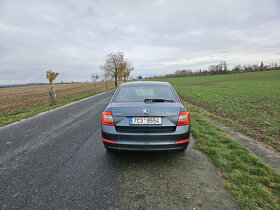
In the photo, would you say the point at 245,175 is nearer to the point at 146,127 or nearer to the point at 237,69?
the point at 146,127

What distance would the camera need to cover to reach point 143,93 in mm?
3008

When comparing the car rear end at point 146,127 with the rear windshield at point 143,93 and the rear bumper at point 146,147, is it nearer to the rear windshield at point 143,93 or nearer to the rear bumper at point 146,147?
the rear bumper at point 146,147

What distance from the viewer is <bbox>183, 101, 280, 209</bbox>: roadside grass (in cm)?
173

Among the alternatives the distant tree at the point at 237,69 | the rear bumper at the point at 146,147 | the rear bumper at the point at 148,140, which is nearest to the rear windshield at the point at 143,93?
the rear bumper at the point at 148,140

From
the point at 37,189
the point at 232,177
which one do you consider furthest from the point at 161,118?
the point at 37,189

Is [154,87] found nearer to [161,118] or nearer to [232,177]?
[161,118]

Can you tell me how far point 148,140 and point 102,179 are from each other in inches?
37.9

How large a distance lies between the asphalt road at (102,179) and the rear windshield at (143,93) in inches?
47.4

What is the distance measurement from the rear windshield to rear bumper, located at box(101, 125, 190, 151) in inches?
28.8

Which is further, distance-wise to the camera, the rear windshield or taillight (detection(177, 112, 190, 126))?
the rear windshield

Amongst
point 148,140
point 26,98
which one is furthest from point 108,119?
point 26,98

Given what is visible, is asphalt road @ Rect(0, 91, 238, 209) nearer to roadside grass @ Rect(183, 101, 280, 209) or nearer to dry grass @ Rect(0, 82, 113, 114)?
roadside grass @ Rect(183, 101, 280, 209)

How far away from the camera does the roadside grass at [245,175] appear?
173 cm

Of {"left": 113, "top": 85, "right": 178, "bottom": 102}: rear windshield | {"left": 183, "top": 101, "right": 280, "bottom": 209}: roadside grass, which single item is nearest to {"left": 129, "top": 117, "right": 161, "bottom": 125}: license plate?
{"left": 113, "top": 85, "right": 178, "bottom": 102}: rear windshield
